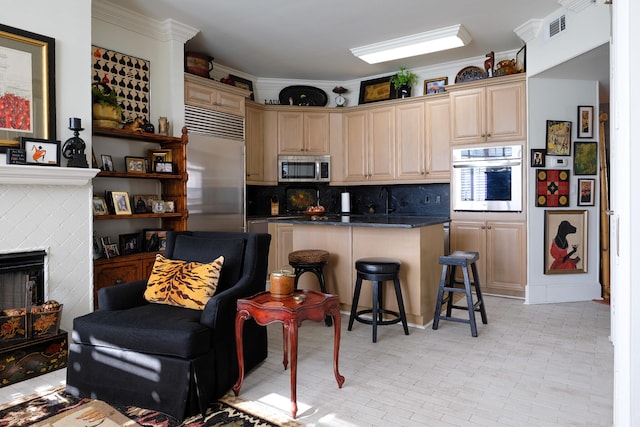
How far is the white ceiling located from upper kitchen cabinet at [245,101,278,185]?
0.64 m

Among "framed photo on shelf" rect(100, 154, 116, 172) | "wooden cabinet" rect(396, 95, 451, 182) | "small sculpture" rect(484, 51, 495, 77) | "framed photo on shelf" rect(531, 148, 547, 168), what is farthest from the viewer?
"wooden cabinet" rect(396, 95, 451, 182)

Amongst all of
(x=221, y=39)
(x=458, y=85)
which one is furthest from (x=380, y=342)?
(x=221, y=39)

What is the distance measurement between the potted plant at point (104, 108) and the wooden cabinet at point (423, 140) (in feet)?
11.1

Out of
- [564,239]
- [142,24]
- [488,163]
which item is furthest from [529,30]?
[142,24]

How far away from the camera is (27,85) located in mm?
2984

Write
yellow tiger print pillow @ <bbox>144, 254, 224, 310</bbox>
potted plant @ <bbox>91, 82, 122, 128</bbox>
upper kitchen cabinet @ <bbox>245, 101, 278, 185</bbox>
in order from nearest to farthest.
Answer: yellow tiger print pillow @ <bbox>144, 254, 224, 310</bbox>, potted plant @ <bbox>91, 82, 122, 128</bbox>, upper kitchen cabinet @ <bbox>245, 101, 278, 185</bbox>

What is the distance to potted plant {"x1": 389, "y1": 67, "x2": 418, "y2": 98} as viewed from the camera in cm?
558

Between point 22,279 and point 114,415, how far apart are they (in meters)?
1.43

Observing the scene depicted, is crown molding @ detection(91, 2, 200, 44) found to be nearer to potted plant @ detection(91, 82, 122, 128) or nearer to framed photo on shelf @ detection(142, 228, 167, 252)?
potted plant @ detection(91, 82, 122, 128)

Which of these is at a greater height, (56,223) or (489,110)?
(489,110)

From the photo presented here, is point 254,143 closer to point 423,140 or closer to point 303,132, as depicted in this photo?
point 303,132

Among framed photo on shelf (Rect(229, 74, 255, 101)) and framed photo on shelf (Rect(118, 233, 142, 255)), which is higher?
framed photo on shelf (Rect(229, 74, 255, 101))

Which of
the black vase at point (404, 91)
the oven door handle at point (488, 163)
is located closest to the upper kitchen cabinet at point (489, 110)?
the oven door handle at point (488, 163)

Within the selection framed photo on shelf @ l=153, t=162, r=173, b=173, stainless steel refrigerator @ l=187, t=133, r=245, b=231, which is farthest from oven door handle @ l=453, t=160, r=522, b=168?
framed photo on shelf @ l=153, t=162, r=173, b=173
